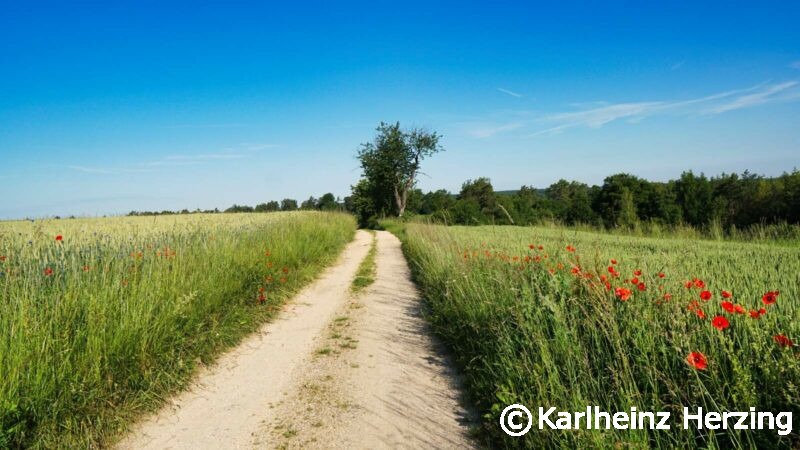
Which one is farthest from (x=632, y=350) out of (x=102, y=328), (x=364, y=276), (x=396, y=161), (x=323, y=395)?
(x=396, y=161)

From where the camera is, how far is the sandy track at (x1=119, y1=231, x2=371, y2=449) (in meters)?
3.40

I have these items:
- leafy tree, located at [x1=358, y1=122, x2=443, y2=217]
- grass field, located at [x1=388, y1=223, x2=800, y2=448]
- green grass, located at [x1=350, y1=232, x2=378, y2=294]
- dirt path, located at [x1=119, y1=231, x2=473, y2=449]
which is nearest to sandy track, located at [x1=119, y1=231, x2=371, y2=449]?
dirt path, located at [x1=119, y1=231, x2=473, y2=449]

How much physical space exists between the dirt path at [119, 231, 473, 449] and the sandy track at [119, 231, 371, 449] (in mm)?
10

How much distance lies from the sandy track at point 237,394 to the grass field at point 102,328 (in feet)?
0.75

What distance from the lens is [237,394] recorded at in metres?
4.20

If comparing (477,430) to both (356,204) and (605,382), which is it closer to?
(605,382)

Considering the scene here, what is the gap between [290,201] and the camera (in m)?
103

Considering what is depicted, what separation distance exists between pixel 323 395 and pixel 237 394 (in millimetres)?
976

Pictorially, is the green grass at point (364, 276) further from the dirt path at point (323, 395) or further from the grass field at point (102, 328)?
the dirt path at point (323, 395)

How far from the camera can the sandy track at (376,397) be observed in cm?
332

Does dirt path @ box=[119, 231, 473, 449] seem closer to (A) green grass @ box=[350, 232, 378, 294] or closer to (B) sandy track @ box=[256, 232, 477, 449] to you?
(B) sandy track @ box=[256, 232, 477, 449]

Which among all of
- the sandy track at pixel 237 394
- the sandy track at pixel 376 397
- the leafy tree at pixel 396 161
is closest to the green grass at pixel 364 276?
the sandy track at pixel 237 394

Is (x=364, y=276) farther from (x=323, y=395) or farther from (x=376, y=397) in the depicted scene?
A: (x=376, y=397)

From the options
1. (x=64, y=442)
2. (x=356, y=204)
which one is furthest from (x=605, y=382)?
(x=356, y=204)
